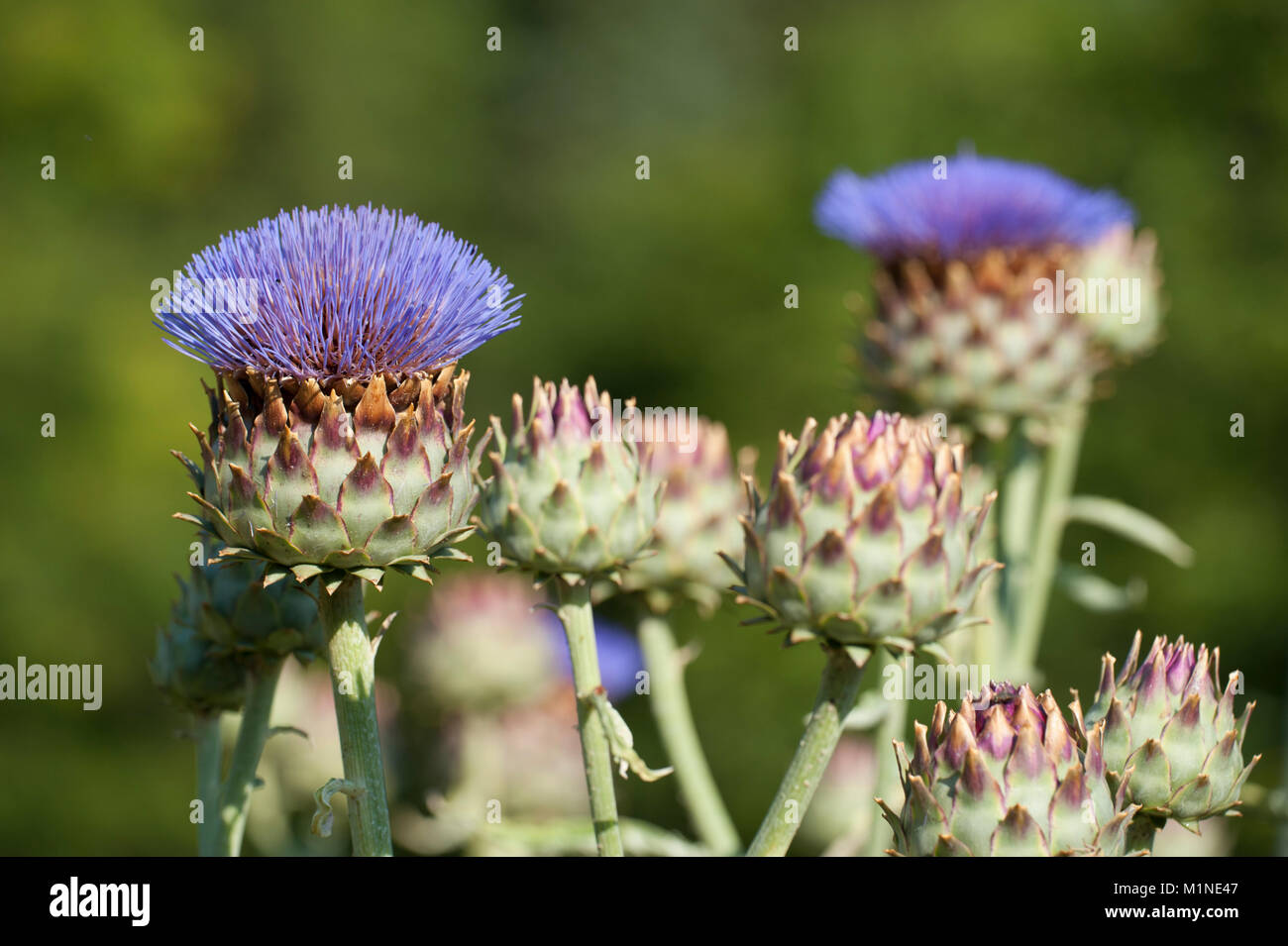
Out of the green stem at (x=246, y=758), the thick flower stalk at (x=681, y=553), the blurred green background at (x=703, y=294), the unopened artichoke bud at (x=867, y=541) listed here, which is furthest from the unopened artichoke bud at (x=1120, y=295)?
the blurred green background at (x=703, y=294)

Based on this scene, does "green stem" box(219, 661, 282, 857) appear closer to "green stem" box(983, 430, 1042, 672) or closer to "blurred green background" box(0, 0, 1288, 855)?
"green stem" box(983, 430, 1042, 672)

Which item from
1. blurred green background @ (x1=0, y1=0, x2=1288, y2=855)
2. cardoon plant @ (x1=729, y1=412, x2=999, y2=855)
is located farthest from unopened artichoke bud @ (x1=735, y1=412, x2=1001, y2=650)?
blurred green background @ (x1=0, y1=0, x2=1288, y2=855)

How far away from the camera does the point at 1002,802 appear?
1.45m

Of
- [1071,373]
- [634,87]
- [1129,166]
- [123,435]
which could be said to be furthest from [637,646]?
[634,87]

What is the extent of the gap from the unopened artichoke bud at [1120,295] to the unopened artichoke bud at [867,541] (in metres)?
1.56

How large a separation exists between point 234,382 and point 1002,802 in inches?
39.0

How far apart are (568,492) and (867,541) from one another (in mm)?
403

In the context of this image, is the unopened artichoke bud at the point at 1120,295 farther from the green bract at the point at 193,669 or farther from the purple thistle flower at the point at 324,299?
the green bract at the point at 193,669

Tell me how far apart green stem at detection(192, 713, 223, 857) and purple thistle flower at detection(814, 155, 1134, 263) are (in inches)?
63.1

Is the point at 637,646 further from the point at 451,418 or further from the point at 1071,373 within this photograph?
the point at 451,418

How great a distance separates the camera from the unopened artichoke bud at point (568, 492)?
181cm

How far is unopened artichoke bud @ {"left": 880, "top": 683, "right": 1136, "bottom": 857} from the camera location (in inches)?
57.0

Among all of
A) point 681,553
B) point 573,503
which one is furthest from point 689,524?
point 573,503
